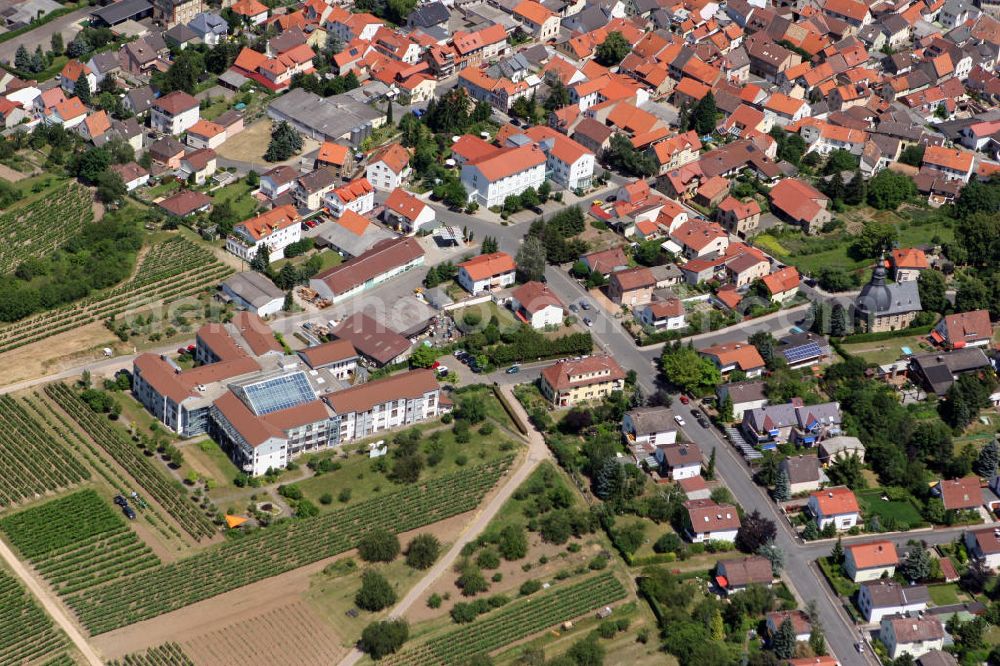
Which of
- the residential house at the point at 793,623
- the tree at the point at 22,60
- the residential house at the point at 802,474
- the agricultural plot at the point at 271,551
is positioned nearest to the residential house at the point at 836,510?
the residential house at the point at 802,474

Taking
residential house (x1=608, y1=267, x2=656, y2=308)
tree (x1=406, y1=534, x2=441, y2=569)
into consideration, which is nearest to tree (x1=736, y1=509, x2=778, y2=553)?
tree (x1=406, y1=534, x2=441, y2=569)

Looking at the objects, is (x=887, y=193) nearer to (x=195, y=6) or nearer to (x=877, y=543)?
(x=877, y=543)

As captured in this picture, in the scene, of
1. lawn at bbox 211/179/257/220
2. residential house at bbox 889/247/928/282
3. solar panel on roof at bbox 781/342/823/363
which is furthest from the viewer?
lawn at bbox 211/179/257/220

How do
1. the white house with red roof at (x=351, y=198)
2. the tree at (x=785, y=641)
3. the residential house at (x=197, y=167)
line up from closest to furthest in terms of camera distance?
the tree at (x=785, y=641), the white house with red roof at (x=351, y=198), the residential house at (x=197, y=167)

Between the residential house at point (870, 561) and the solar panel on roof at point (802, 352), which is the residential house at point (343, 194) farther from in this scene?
the residential house at point (870, 561)

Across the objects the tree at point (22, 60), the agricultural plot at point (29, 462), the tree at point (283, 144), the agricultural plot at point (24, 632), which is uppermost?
the tree at point (283, 144)

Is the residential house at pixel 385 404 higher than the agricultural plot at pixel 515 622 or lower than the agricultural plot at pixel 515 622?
higher

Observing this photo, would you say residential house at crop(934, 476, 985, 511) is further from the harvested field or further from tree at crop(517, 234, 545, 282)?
the harvested field
